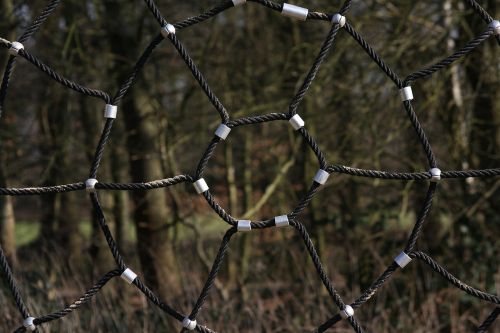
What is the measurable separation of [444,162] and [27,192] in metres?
4.95

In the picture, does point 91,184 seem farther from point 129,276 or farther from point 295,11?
point 295,11

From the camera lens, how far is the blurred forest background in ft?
17.0

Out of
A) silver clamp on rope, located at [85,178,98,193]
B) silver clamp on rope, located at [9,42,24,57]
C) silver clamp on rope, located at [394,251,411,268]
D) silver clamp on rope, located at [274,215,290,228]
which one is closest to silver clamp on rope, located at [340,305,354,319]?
silver clamp on rope, located at [394,251,411,268]

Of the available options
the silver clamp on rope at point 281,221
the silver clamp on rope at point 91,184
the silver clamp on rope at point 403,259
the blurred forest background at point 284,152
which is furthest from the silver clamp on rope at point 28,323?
the blurred forest background at point 284,152

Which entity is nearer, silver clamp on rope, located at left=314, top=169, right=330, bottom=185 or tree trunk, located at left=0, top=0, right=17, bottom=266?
silver clamp on rope, located at left=314, top=169, right=330, bottom=185

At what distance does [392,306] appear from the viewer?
5293 mm

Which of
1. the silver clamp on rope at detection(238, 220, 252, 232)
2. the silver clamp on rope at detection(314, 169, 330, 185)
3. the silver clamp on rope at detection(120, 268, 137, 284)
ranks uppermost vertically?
the silver clamp on rope at detection(314, 169, 330, 185)

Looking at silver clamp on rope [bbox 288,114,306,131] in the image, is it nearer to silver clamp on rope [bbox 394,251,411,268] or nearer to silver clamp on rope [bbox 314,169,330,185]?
silver clamp on rope [bbox 314,169,330,185]

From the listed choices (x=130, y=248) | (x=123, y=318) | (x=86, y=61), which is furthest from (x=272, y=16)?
(x=123, y=318)

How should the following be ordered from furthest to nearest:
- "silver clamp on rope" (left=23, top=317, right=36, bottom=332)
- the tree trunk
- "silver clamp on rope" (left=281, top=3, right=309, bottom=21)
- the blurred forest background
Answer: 1. the tree trunk
2. the blurred forest background
3. "silver clamp on rope" (left=23, top=317, right=36, bottom=332)
4. "silver clamp on rope" (left=281, top=3, right=309, bottom=21)

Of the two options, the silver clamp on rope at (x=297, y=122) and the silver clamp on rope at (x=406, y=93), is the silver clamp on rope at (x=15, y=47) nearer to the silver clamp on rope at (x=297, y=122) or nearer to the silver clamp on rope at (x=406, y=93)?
the silver clamp on rope at (x=297, y=122)

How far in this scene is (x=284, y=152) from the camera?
8.23 meters

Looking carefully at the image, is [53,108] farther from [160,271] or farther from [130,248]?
[160,271]

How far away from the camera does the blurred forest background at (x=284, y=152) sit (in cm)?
517
